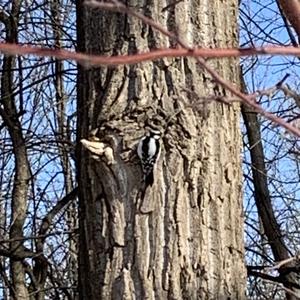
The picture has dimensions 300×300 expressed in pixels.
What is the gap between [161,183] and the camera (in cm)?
199

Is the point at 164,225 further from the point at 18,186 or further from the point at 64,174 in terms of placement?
the point at 64,174

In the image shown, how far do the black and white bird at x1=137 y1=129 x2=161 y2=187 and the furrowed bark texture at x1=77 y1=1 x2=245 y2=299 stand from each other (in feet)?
0.06

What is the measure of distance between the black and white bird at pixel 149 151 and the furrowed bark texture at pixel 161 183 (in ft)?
0.06

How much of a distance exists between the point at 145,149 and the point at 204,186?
17cm

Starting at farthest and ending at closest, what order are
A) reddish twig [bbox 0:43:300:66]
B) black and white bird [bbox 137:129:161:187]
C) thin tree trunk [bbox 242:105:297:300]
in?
thin tree trunk [bbox 242:105:297:300] < black and white bird [bbox 137:129:161:187] < reddish twig [bbox 0:43:300:66]

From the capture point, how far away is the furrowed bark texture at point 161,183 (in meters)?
1.97

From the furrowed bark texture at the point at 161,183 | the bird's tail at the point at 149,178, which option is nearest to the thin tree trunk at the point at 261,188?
the furrowed bark texture at the point at 161,183

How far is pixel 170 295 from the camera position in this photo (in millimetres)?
1939

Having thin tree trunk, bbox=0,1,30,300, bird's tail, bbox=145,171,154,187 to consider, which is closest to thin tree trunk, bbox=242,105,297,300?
thin tree trunk, bbox=0,1,30,300

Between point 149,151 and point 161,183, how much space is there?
0.09 m

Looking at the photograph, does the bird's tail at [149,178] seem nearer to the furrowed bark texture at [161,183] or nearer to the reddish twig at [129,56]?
the furrowed bark texture at [161,183]

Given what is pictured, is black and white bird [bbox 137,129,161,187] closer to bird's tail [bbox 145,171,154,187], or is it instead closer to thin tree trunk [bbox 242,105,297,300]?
bird's tail [bbox 145,171,154,187]

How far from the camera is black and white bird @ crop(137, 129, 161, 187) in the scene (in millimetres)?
1942

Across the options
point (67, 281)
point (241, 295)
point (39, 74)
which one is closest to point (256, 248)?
point (67, 281)
